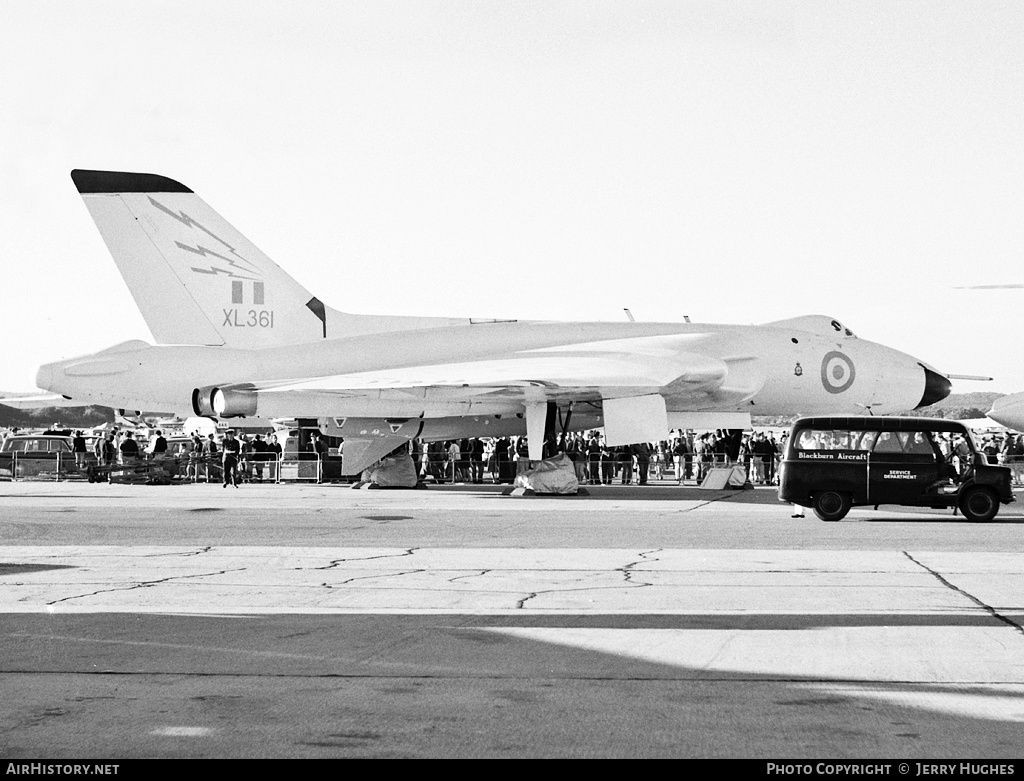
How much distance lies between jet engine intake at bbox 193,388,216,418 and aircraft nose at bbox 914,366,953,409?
17404mm

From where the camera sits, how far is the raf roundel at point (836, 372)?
29409 mm

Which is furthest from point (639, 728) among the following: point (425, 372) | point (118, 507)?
point (425, 372)

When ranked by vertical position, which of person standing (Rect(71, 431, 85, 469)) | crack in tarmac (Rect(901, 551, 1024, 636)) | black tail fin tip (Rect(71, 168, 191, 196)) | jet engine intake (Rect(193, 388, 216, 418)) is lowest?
crack in tarmac (Rect(901, 551, 1024, 636))

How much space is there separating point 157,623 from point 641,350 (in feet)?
68.6

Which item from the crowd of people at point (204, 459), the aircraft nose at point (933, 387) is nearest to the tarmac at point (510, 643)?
the aircraft nose at point (933, 387)

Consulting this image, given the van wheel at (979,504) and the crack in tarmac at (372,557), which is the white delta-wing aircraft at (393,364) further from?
the crack in tarmac at (372,557)

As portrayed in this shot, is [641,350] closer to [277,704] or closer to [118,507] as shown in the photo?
[118,507]

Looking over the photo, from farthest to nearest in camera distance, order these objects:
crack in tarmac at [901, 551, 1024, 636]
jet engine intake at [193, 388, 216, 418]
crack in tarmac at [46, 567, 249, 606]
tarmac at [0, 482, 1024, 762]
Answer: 1. jet engine intake at [193, 388, 216, 418]
2. crack in tarmac at [46, 567, 249, 606]
3. crack in tarmac at [901, 551, 1024, 636]
4. tarmac at [0, 482, 1024, 762]

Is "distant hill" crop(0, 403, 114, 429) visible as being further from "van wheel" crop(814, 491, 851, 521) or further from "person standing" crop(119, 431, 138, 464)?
"van wheel" crop(814, 491, 851, 521)

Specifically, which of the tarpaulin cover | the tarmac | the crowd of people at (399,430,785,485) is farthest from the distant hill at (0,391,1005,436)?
the tarmac

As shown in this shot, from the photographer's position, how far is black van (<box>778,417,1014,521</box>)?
18.5 meters

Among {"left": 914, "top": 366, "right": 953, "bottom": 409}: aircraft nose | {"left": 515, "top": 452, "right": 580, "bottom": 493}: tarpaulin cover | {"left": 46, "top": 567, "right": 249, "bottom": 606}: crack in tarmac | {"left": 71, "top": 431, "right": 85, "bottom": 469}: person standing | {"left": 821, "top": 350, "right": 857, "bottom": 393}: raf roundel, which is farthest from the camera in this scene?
{"left": 71, "top": 431, "right": 85, "bottom": 469}: person standing

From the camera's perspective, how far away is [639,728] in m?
5.58

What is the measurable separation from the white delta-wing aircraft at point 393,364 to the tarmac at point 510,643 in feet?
32.1
